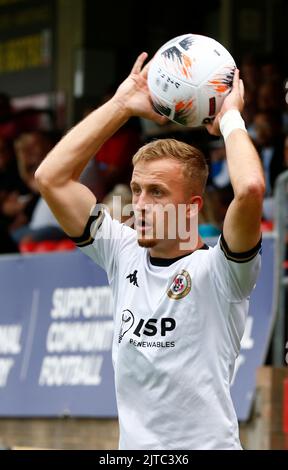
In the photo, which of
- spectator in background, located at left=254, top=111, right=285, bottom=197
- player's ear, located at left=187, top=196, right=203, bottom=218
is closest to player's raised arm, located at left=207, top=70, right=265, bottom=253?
player's ear, located at left=187, top=196, right=203, bottom=218

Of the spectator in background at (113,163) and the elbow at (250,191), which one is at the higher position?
the elbow at (250,191)

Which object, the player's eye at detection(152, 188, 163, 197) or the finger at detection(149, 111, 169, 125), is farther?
the finger at detection(149, 111, 169, 125)

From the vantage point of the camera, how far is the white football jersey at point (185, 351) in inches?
199

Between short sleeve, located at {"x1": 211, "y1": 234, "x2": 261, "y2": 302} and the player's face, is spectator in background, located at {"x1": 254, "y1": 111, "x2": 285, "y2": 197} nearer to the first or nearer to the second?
the player's face

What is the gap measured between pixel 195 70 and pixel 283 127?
21.9ft

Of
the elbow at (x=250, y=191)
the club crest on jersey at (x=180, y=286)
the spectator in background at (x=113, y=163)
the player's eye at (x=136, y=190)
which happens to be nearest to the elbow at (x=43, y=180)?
the player's eye at (x=136, y=190)

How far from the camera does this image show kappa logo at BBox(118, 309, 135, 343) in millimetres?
5234

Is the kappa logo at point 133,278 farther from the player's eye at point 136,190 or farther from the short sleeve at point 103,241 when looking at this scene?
the player's eye at point 136,190

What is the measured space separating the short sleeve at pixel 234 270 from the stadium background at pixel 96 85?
3888mm

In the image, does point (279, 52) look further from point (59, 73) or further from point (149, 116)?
point (149, 116)

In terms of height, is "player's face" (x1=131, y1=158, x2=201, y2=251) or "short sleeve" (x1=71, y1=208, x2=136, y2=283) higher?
"player's face" (x1=131, y1=158, x2=201, y2=251)

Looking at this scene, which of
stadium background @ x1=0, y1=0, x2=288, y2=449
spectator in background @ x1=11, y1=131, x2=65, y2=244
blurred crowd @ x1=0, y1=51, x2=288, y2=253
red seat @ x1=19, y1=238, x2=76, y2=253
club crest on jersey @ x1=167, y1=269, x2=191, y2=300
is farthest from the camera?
spectator in background @ x1=11, y1=131, x2=65, y2=244

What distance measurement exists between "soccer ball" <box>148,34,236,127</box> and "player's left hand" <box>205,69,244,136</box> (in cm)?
4

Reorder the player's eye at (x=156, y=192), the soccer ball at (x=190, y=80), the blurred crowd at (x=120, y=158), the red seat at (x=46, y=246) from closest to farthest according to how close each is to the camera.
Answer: the player's eye at (x=156, y=192)
the soccer ball at (x=190, y=80)
the blurred crowd at (x=120, y=158)
the red seat at (x=46, y=246)
